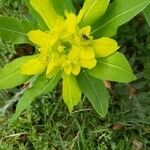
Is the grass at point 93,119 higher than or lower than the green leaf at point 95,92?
lower

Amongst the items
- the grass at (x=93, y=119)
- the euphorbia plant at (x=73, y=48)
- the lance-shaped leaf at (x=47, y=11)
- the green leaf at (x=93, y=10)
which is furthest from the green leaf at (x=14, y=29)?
the grass at (x=93, y=119)

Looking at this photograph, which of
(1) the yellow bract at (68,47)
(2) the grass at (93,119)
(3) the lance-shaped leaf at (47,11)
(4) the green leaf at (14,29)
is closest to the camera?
(1) the yellow bract at (68,47)

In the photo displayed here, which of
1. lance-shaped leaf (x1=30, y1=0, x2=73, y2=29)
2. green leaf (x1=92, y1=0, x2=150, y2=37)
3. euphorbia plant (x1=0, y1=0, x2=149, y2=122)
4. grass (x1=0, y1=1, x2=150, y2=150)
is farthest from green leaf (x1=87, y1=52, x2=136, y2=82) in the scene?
grass (x1=0, y1=1, x2=150, y2=150)

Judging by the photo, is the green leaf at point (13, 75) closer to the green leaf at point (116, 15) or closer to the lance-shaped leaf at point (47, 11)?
the lance-shaped leaf at point (47, 11)

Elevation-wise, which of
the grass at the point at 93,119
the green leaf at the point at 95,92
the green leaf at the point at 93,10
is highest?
the green leaf at the point at 93,10

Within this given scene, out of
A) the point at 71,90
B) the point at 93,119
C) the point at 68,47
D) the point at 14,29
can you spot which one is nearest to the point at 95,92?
the point at 71,90

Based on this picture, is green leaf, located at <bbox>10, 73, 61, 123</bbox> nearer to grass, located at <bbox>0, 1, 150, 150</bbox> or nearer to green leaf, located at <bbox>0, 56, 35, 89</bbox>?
green leaf, located at <bbox>0, 56, 35, 89</bbox>
